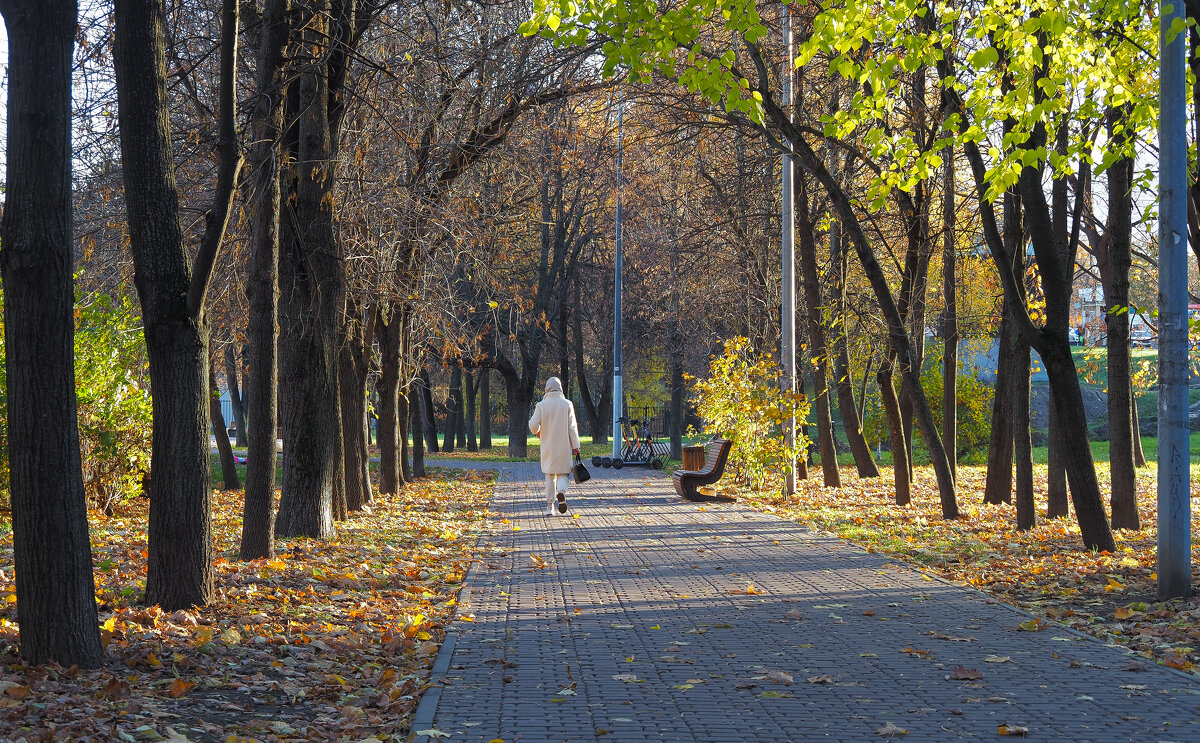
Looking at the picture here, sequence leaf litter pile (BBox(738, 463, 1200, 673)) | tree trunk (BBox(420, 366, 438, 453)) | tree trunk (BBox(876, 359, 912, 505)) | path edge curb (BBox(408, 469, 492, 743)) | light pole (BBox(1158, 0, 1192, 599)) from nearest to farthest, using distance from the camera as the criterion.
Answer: path edge curb (BBox(408, 469, 492, 743)), leaf litter pile (BBox(738, 463, 1200, 673)), light pole (BBox(1158, 0, 1192, 599)), tree trunk (BBox(876, 359, 912, 505)), tree trunk (BBox(420, 366, 438, 453))

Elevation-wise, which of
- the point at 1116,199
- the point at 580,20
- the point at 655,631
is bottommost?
the point at 655,631

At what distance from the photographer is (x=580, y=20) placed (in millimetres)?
10727

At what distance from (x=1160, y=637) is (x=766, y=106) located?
10.2 metres

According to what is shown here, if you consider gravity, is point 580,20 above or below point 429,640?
above

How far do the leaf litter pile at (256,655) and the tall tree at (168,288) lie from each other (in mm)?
416

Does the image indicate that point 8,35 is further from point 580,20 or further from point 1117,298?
point 1117,298

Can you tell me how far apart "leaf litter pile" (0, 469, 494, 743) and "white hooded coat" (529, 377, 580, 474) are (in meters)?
4.62

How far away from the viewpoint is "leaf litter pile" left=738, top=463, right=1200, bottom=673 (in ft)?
25.0

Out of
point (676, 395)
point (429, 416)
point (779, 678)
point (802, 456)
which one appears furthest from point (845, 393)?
point (429, 416)

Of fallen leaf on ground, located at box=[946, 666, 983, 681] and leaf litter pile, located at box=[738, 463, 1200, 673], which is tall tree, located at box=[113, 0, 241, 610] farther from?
leaf litter pile, located at box=[738, 463, 1200, 673]

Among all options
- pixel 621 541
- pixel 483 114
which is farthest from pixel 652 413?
pixel 621 541

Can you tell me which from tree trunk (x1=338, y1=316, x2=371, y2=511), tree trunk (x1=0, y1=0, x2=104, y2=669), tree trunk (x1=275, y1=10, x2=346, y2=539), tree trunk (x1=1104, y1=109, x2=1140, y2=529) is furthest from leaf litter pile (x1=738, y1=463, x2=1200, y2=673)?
tree trunk (x1=338, y1=316, x2=371, y2=511)

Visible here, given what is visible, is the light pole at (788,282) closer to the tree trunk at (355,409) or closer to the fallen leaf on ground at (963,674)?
the tree trunk at (355,409)

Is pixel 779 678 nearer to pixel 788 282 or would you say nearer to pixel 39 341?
pixel 39 341
